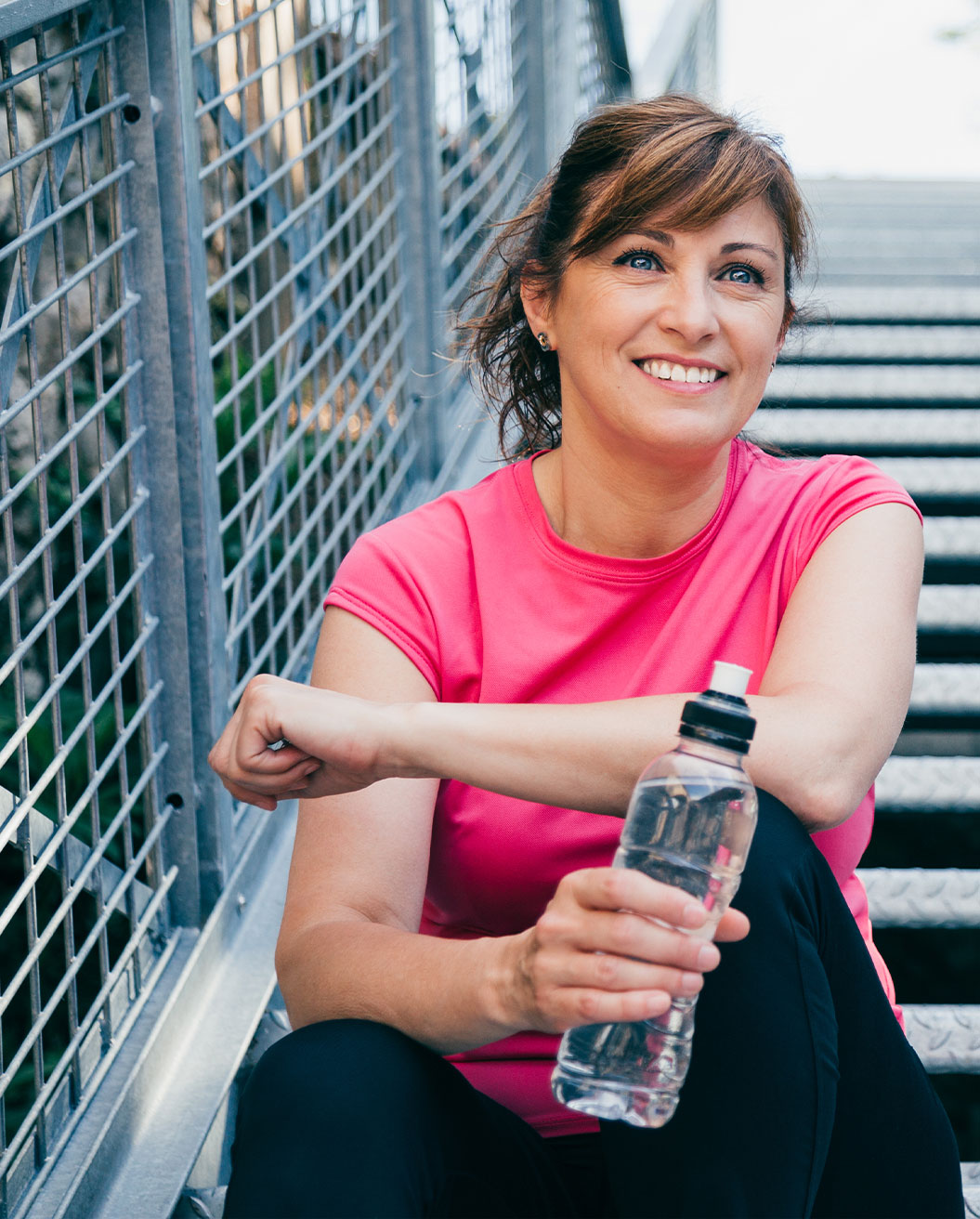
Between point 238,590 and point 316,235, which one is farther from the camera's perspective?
point 316,235

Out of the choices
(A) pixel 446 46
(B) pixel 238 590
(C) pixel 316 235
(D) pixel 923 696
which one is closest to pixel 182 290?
(B) pixel 238 590

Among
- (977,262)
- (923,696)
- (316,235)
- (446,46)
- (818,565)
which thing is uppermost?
(446,46)

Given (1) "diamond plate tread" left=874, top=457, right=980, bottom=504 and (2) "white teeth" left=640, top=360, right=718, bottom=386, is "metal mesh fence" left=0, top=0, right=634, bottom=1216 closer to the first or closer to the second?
(2) "white teeth" left=640, top=360, right=718, bottom=386

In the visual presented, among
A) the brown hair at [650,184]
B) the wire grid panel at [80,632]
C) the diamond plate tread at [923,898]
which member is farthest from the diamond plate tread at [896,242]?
the wire grid panel at [80,632]

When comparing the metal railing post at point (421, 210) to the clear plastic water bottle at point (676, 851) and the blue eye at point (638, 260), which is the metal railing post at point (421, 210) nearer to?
the blue eye at point (638, 260)

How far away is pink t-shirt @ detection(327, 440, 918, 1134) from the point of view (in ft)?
4.96

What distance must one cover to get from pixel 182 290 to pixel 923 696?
160 cm

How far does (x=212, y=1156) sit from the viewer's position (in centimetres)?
165

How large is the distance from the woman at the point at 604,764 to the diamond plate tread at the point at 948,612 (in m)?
1.13

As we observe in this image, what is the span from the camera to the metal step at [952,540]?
9.49 ft

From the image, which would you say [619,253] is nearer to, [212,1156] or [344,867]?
[344,867]

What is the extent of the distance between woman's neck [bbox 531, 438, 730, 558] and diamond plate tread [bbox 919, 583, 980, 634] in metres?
1.24

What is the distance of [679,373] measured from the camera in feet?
5.09

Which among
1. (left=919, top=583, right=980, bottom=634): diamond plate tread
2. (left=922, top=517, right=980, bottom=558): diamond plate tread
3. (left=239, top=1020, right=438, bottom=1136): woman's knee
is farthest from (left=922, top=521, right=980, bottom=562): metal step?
(left=239, top=1020, right=438, bottom=1136): woman's knee
